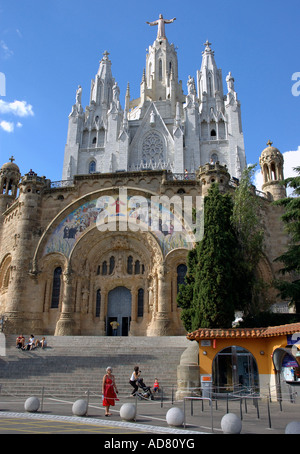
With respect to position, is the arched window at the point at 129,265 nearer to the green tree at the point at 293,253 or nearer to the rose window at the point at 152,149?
the green tree at the point at 293,253

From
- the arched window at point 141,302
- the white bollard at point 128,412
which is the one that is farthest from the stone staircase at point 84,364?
the white bollard at point 128,412

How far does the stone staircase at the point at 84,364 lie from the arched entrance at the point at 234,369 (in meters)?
2.05

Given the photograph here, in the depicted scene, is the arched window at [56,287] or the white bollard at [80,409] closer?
the white bollard at [80,409]

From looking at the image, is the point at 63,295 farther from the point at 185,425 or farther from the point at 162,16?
the point at 162,16

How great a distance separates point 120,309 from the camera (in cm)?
2512

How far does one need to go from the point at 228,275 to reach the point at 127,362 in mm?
6173

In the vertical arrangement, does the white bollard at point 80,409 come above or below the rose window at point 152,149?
below

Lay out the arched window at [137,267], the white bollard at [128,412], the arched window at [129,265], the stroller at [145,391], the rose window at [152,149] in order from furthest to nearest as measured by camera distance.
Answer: the rose window at [152,149], the arched window at [129,265], the arched window at [137,267], the stroller at [145,391], the white bollard at [128,412]

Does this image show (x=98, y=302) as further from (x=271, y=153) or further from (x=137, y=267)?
(x=271, y=153)

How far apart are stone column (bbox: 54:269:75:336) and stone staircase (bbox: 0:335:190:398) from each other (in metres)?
1.97

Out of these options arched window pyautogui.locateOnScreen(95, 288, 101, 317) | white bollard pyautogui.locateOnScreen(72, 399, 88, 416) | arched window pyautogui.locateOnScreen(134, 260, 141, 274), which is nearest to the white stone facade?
arched window pyautogui.locateOnScreen(134, 260, 141, 274)

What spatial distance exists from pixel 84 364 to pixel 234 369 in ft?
22.0

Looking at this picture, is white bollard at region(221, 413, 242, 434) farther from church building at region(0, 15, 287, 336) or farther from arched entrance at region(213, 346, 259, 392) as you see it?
church building at region(0, 15, 287, 336)

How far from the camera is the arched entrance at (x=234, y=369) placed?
1415cm
